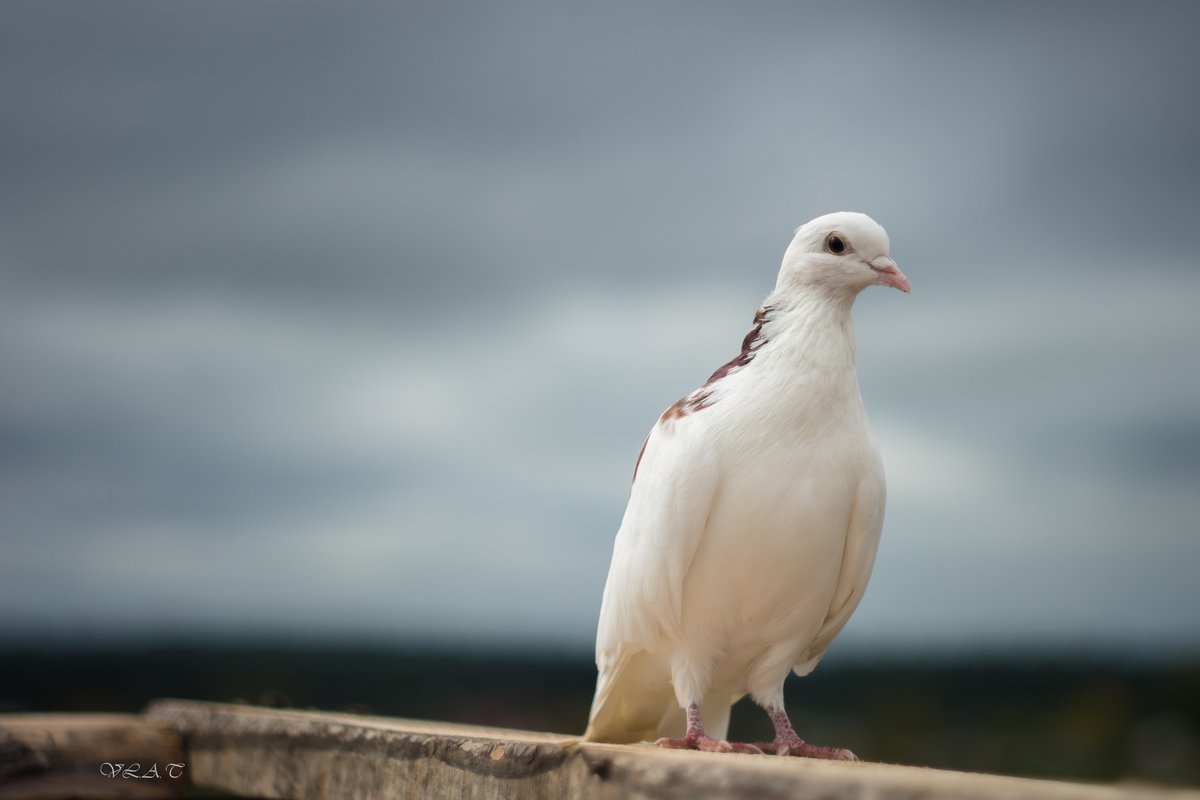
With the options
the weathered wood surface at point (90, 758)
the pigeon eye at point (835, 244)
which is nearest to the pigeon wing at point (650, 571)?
the pigeon eye at point (835, 244)

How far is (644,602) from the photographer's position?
4188 millimetres

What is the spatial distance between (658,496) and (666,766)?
1323mm

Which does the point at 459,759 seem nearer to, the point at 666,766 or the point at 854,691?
the point at 666,766

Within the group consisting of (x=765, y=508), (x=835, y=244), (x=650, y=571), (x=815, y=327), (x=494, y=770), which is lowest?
(x=494, y=770)

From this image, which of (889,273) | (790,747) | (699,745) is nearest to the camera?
(699,745)

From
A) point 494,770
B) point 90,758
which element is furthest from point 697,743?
point 90,758

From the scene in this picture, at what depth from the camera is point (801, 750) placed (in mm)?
4074

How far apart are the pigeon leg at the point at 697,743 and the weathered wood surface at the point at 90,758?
3.72m

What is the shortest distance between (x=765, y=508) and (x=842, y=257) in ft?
3.35

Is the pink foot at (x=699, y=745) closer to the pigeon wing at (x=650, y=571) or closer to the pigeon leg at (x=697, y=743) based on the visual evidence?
the pigeon leg at (x=697, y=743)

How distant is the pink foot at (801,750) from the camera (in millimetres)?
3984

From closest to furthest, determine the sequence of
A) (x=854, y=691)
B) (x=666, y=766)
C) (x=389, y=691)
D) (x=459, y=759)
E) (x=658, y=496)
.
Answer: (x=666, y=766)
(x=459, y=759)
(x=658, y=496)
(x=389, y=691)
(x=854, y=691)

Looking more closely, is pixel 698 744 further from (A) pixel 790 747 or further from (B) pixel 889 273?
(B) pixel 889 273

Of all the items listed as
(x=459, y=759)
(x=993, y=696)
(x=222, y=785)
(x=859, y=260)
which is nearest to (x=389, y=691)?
(x=222, y=785)
